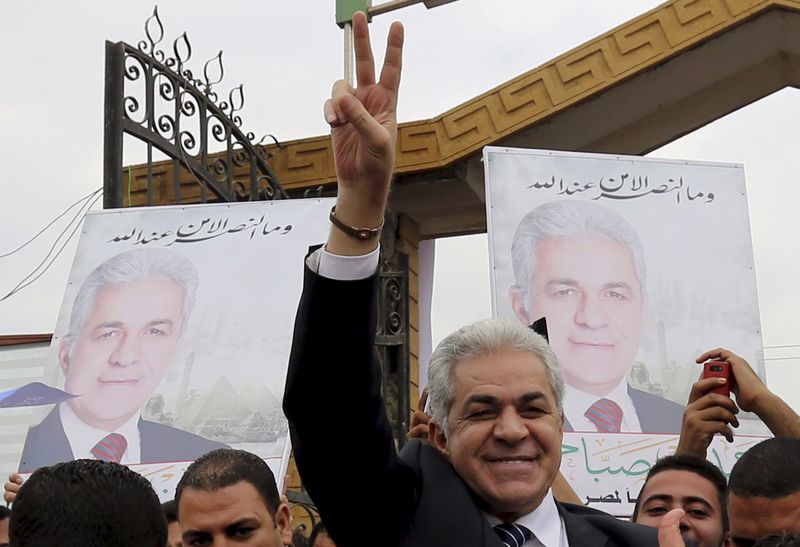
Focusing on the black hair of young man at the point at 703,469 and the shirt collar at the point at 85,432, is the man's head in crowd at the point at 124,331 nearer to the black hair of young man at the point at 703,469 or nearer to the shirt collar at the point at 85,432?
the shirt collar at the point at 85,432

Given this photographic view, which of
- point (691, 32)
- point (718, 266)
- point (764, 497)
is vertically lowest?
point (764, 497)

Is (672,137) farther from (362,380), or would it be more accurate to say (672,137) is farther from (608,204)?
(362,380)

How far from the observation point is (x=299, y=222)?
485cm

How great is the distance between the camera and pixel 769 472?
241 cm

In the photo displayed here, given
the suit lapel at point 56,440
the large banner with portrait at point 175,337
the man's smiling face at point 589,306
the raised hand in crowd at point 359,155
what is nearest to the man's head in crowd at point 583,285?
the man's smiling face at point 589,306

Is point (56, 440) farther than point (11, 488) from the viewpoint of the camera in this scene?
Yes

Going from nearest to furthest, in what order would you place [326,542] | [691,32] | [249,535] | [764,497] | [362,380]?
[362,380] → [764,497] → [249,535] → [326,542] → [691,32]

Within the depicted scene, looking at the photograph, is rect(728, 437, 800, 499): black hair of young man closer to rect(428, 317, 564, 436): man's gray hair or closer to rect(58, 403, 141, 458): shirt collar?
rect(428, 317, 564, 436): man's gray hair

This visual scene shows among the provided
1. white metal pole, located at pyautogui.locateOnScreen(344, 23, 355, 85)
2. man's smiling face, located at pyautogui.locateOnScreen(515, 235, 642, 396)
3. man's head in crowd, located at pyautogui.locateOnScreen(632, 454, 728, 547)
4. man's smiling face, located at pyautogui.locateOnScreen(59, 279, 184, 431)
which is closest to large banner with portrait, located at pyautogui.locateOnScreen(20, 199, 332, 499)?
man's smiling face, located at pyautogui.locateOnScreen(59, 279, 184, 431)

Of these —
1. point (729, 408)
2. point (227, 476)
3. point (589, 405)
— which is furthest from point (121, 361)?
point (729, 408)

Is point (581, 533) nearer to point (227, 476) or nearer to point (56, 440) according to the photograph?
point (227, 476)

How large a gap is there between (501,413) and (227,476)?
4.88ft

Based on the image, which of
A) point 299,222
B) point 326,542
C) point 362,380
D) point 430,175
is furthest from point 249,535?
point 430,175

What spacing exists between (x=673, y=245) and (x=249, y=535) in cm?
235
